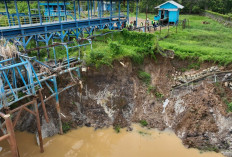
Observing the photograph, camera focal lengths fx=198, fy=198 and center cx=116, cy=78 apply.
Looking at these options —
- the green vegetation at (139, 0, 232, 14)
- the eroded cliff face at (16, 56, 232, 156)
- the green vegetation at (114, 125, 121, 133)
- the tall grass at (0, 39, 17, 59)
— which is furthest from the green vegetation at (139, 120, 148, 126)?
the green vegetation at (139, 0, 232, 14)

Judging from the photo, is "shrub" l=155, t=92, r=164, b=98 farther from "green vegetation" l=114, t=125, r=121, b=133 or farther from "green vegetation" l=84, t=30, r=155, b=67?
"green vegetation" l=114, t=125, r=121, b=133

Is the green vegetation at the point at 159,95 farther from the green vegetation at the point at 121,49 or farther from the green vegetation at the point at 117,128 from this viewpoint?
the green vegetation at the point at 117,128

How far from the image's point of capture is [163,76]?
56.1 ft

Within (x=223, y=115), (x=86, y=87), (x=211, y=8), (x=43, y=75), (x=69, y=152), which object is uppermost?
(x=211, y=8)

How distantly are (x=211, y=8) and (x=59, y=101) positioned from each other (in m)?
40.9

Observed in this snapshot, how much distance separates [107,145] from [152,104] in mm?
4996

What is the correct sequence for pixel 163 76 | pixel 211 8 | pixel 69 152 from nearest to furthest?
pixel 69 152 < pixel 163 76 < pixel 211 8

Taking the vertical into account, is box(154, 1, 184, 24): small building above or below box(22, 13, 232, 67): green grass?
→ above

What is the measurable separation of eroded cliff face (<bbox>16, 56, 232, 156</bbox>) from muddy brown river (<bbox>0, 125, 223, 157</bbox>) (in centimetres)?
59

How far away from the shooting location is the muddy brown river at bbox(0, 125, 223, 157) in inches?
500

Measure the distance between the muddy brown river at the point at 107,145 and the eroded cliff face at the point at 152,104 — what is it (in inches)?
23.2

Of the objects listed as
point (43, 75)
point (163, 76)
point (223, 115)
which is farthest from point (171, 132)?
point (43, 75)

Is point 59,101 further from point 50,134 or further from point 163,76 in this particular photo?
point 163,76

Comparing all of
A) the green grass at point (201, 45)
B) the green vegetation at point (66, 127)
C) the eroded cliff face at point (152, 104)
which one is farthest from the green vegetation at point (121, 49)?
the green vegetation at point (66, 127)
